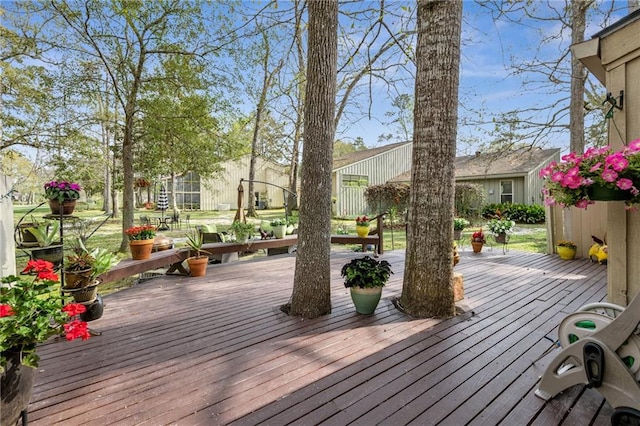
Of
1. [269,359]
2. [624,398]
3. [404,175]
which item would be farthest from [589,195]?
[404,175]

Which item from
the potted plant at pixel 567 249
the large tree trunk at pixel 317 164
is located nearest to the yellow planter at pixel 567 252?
the potted plant at pixel 567 249

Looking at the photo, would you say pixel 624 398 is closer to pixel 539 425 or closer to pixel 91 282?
pixel 539 425

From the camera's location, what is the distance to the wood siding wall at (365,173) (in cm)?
1781

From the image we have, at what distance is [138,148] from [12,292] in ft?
35.0

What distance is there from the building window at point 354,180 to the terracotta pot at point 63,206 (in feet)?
50.7

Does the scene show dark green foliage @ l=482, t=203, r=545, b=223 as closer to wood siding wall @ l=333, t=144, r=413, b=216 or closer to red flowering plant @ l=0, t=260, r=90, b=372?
wood siding wall @ l=333, t=144, r=413, b=216

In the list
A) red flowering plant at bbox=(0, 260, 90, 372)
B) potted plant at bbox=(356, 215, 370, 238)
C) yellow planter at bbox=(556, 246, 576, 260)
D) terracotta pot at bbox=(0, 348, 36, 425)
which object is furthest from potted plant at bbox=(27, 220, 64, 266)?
yellow planter at bbox=(556, 246, 576, 260)

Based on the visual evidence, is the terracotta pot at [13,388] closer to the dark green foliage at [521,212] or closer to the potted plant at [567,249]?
the potted plant at [567,249]

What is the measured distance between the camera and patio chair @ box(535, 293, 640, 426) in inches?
62.6

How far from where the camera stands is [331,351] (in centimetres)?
255

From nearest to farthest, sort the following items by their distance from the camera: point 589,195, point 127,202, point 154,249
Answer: point 589,195, point 154,249, point 127,202

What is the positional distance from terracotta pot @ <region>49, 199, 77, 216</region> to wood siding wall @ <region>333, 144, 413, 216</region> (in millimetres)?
12608

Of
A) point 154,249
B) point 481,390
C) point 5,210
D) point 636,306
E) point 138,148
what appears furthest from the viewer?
point 138,148

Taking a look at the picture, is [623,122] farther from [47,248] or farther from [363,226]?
[47,248]
